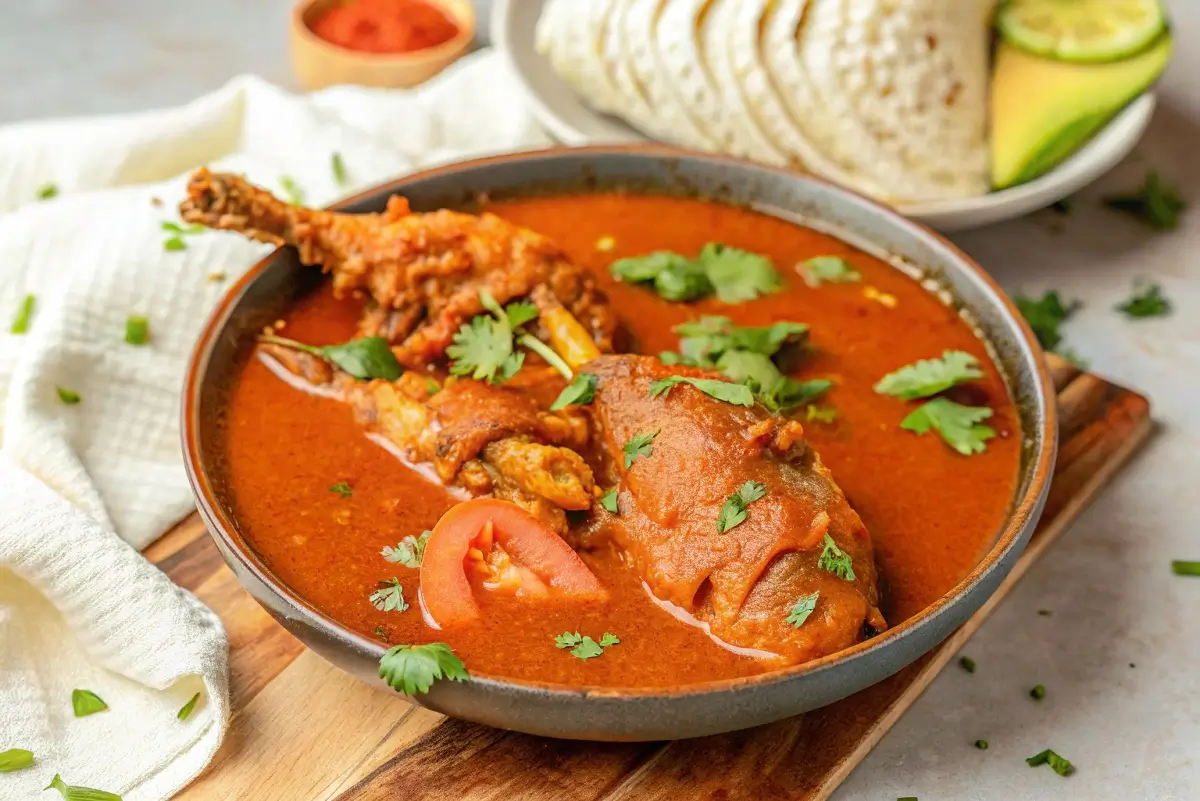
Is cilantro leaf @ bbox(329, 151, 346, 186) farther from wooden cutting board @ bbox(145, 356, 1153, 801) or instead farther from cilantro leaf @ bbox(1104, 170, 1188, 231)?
cilantro leaf @ bbox(1104, 170, 1188, 231)

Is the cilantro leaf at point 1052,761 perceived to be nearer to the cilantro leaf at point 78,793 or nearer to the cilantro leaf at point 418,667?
the cilantro leaf at point 418,667

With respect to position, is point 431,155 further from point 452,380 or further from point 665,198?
point 452,380

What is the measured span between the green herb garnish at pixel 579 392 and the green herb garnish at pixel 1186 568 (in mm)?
2097

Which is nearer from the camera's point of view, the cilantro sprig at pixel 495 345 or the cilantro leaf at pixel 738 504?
the cilantro leaf at pixel 738 504

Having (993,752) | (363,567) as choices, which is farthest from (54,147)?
(993,752)

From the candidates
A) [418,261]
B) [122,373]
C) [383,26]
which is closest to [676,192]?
[418,261]

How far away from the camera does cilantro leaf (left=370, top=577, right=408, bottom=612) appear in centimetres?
322

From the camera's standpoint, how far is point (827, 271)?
14.6 feet

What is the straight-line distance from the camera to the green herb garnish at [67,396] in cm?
412

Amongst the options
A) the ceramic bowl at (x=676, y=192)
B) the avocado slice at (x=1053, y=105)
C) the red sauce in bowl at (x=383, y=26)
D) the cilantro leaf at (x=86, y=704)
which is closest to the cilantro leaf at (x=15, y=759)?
the cilantro leaf at (x=86, y=704)

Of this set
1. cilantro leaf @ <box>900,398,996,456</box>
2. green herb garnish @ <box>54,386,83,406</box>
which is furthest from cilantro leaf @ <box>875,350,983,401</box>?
green herb garnish @ <box>54,386,83,406</box>

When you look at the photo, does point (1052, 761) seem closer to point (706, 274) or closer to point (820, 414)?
point (820, 414)

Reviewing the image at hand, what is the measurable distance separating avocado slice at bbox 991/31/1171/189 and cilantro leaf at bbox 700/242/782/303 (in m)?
1.63

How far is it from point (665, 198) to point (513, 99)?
4.78ft
